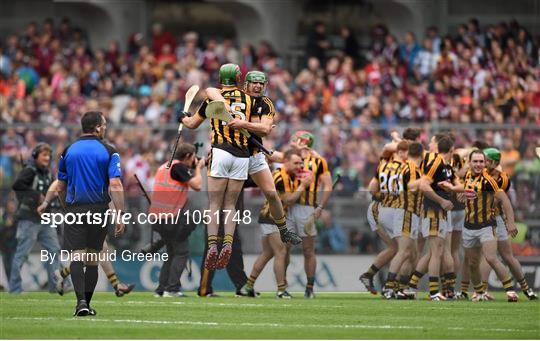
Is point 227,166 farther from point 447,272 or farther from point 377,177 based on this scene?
point 447,272

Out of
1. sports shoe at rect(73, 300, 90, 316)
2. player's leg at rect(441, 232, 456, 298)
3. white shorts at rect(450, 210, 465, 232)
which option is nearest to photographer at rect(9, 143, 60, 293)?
sports shoe at rect(73, 300, 90, 316)

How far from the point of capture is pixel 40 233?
71.1 feet

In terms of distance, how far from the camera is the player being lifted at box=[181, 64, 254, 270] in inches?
686

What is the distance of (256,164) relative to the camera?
17797 mm

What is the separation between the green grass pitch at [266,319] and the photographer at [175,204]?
59 centimetres

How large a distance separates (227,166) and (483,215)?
13.9ft

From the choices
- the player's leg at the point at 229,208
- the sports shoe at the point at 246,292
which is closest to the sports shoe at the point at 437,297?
the sports shoe at the point at 246,292

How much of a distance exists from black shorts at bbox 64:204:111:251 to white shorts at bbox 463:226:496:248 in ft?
19.1

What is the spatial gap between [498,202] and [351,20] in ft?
48.1

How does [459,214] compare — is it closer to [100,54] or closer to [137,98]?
[137,98]

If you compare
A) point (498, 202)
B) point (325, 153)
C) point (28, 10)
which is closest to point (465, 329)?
point (498, 202)

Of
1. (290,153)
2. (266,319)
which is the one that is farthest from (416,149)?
(266,319)

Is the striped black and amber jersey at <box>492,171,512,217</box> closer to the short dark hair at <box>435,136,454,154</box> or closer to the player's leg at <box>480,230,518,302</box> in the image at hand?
the player's leg at <box>480,230,518,302</box>

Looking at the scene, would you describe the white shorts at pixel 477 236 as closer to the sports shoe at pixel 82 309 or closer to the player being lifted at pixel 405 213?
the player being lifted at pixel 405 213
